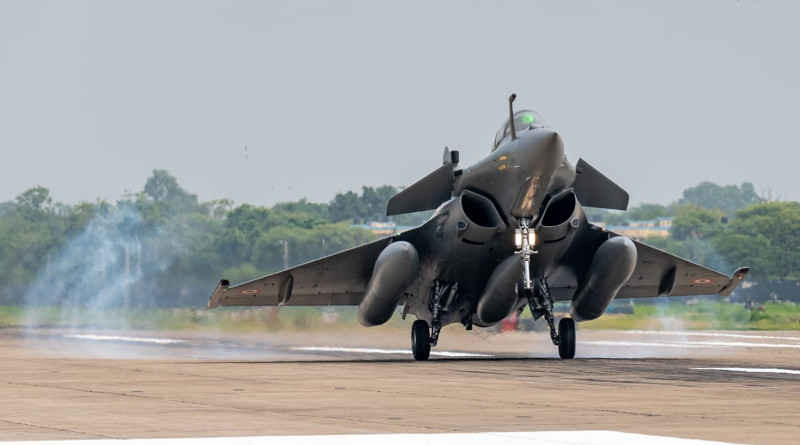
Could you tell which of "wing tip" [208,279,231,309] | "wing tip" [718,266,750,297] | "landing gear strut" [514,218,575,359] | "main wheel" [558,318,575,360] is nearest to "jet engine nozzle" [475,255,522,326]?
"landing gear strut" [514,218,575,359]

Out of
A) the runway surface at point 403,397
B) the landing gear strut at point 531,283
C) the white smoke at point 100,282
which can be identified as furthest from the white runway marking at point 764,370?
the white smoke at point 100,282

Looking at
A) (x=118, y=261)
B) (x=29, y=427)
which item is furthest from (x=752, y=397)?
(x=118, y=261)

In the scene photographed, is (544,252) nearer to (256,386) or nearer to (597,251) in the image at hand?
(597,251)

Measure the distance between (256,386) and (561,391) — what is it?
3.86 metres

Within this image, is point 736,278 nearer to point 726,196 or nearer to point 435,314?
point 435,314

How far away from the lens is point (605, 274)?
22.7 m

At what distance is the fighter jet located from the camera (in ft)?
70.8

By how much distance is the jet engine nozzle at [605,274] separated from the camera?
2238 centimetres

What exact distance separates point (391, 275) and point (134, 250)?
28.6 m

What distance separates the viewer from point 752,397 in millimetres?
14055

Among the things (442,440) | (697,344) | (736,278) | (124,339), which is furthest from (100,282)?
(442,440)

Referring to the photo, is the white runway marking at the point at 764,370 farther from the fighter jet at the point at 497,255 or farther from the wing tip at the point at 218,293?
the wing tip at the point at 218,293

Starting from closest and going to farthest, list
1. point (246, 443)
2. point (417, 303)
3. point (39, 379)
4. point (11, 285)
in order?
1. point (246, 443)
2. point (39, 379)
3. point (417, 303)
4. point (11, 285)

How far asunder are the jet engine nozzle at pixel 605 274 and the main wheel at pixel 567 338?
53 cm
